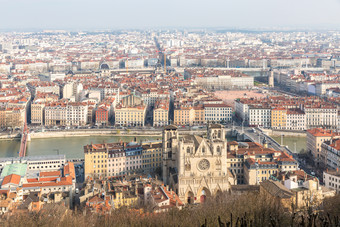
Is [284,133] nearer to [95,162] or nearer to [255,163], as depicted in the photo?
[255,163]

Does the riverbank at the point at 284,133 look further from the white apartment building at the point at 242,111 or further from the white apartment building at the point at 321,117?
the white apartment building at the point at 242,111

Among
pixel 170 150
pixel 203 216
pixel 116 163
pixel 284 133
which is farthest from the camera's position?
pixel 284 133

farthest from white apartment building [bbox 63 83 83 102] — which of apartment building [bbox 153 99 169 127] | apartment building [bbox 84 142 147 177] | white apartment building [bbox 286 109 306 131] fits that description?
apartment building [bbox 84 142 147 177]

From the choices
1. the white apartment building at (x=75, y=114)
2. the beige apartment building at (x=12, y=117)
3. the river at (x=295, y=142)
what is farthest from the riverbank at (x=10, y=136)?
the river at (x=295, y=142)

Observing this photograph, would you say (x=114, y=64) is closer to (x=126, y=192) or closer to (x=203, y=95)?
(x=203, y=95)

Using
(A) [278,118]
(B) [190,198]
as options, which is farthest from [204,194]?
(A) [278,118]

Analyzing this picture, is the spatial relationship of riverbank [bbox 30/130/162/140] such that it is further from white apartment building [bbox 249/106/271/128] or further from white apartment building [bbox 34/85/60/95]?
white apartment building [bbox 34/85/60/95]
